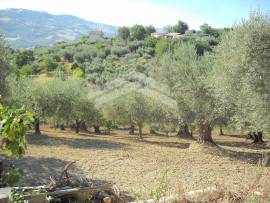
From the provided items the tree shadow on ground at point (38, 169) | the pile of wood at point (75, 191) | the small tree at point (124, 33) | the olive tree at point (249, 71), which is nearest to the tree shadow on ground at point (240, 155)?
the olive tree at point (249, 71)

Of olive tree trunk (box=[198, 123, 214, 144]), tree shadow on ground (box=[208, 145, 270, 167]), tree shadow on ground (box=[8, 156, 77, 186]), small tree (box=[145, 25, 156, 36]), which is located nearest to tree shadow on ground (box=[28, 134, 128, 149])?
olive tree trunk (box=[198, 123, 214, 144])

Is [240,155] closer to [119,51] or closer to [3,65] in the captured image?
[3,65]

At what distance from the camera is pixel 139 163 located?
20094 millimetres

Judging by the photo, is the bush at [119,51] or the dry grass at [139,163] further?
the bush at [119,51]

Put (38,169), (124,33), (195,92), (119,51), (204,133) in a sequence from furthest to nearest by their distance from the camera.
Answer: (124,33) < (119,51) < (204,133) < (195,92) < (38,169)

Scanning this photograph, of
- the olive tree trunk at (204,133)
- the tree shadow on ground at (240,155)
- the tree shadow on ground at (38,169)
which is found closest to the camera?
the tree shadow on ground at (38,169)

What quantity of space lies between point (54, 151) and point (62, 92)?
9.16 metres

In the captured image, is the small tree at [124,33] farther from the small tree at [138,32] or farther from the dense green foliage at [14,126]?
the dense green foliage at [14,126]

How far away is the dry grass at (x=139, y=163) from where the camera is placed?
1584 cm

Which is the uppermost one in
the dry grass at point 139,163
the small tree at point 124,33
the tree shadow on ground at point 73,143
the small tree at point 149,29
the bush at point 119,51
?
the small tree at point 149,29

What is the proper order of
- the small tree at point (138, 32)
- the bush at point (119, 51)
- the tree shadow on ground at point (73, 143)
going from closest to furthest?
the tree shadow on ground at point (73, 143)
the bush at point (119, 51)
the small tree at point (138, 32)

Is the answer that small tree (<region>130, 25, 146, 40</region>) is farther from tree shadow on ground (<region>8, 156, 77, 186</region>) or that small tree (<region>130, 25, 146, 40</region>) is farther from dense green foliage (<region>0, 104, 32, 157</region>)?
dense green foliage (<region>0, 104, 32, 157</region>)

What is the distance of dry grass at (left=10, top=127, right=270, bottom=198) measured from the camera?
15.8 meters

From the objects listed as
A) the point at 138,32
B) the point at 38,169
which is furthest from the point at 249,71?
the point at 138,32
